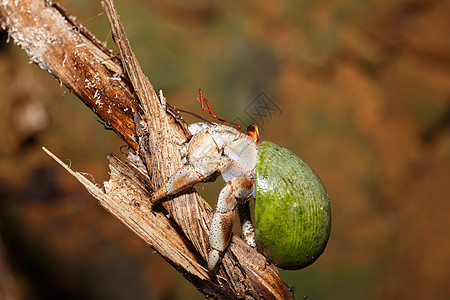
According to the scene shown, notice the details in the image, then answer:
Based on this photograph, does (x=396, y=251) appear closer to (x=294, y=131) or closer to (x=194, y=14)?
(x=294, y=131)

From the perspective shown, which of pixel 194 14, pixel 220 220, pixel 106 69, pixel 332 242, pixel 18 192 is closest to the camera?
pixel 220 220

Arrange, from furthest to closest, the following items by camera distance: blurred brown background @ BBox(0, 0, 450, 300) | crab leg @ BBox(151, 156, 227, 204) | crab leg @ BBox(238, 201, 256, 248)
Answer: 1. blurred brown background @ BBox(0, 0, 450, 300)
2. crab leg @ BBox(238, 201, 256, 248)
3. crab leg @ BBox(151, 156, 227, 204)

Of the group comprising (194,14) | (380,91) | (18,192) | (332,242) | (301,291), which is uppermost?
(380,91)

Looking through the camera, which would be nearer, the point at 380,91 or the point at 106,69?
the point at 106,69

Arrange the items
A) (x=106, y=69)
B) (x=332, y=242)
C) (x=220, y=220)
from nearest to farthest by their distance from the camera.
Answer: (x=220, y=220), (x=106, y=69), (x=332, y=242)

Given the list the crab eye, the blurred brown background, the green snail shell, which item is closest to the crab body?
the green snail shell

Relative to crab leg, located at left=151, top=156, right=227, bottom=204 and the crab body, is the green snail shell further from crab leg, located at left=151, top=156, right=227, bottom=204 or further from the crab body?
crab leg, located at left=151, top=156, right=227, bottom=204

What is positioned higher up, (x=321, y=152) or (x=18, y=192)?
(x=321, y=152)

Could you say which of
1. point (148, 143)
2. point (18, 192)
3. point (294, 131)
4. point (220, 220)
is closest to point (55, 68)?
point (148, 143)

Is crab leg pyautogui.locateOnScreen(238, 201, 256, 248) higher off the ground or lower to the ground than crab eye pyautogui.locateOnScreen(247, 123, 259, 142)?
lower
